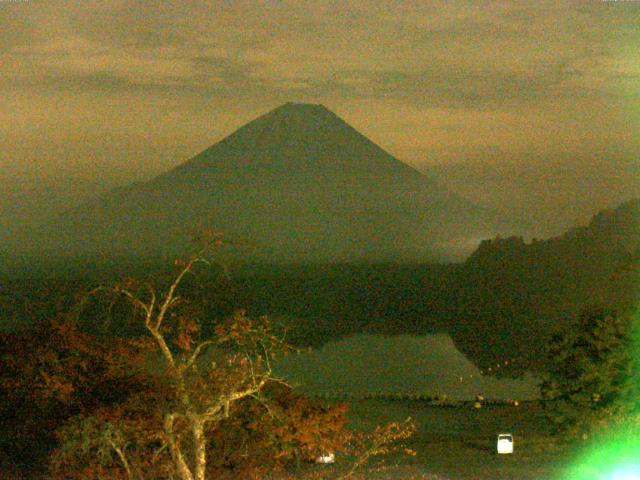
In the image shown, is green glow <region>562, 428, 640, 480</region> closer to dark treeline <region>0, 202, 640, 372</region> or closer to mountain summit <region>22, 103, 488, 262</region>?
dark treeline <region>0, 202, 640, 372</region>

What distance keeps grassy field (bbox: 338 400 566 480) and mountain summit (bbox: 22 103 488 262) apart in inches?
3007

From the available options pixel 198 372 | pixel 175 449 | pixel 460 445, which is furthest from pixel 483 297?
pixel 175 449

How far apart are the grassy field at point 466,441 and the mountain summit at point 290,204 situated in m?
76.4

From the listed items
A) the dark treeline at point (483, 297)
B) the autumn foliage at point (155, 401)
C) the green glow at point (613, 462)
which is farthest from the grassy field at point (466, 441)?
the dark treeline at point (483, 297)

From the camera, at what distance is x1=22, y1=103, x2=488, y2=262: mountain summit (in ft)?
364

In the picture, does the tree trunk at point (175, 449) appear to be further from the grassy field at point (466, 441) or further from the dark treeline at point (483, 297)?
the dark treeline at point (483, 297)

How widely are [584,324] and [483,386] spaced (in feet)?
41.0

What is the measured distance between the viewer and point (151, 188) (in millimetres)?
132125

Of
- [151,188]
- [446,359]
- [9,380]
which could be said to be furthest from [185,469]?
[151,188]

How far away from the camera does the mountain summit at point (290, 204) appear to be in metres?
111

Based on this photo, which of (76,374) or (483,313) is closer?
(76,374)

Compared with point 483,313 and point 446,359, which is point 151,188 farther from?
point 446,359

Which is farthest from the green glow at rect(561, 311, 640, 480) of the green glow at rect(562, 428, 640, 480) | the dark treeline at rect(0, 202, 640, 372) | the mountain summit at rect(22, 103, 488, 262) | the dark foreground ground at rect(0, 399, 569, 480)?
the mountain summit at rect(22, 103, 488, 262)

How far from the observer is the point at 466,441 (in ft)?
45.1
